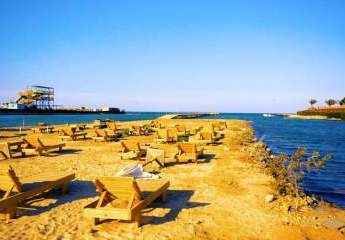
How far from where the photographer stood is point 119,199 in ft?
25.0

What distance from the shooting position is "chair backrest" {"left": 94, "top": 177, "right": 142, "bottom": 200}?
692 cm

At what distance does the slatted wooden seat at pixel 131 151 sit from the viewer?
14.9 m

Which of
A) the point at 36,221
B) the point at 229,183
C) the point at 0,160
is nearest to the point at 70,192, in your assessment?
the point at 36,221

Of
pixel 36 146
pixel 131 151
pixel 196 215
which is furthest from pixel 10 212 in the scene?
pixel 36 146

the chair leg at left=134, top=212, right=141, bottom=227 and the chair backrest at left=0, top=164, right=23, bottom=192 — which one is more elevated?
the chair backrest at left=0, top=164, right=23, bottom=192

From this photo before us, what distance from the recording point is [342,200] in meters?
11.0

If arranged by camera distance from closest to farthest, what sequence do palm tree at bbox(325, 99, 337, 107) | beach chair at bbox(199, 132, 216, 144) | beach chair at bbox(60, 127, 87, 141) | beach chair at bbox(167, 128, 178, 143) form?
beach chair at bbox(199, 132, 216, 144), beach chair at bbox(167, 128, 178, 143), beach chair at bbox(60, 127, 87, 141), palm tree at bbox(325, 99, 337, 107)

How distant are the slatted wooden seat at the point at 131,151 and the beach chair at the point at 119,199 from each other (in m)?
6.95

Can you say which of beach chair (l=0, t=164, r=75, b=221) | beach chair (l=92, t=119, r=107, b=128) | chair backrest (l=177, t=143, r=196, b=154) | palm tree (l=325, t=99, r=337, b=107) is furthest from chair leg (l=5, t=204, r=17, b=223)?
palm tree (l=325, t=99, r=337, b=107)

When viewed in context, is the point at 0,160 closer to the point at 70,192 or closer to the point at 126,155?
the point at 126,155

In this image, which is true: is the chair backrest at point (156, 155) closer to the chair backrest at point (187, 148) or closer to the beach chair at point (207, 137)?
the chair backrest at point (187, 148)

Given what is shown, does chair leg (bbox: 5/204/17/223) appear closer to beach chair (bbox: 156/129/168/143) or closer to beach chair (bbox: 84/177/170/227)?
beach chair (bbox: 84/177/170/227)

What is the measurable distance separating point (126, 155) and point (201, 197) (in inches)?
257

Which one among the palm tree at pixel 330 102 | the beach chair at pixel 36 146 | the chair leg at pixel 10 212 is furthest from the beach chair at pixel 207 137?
the palm tree at pixel 330 102
